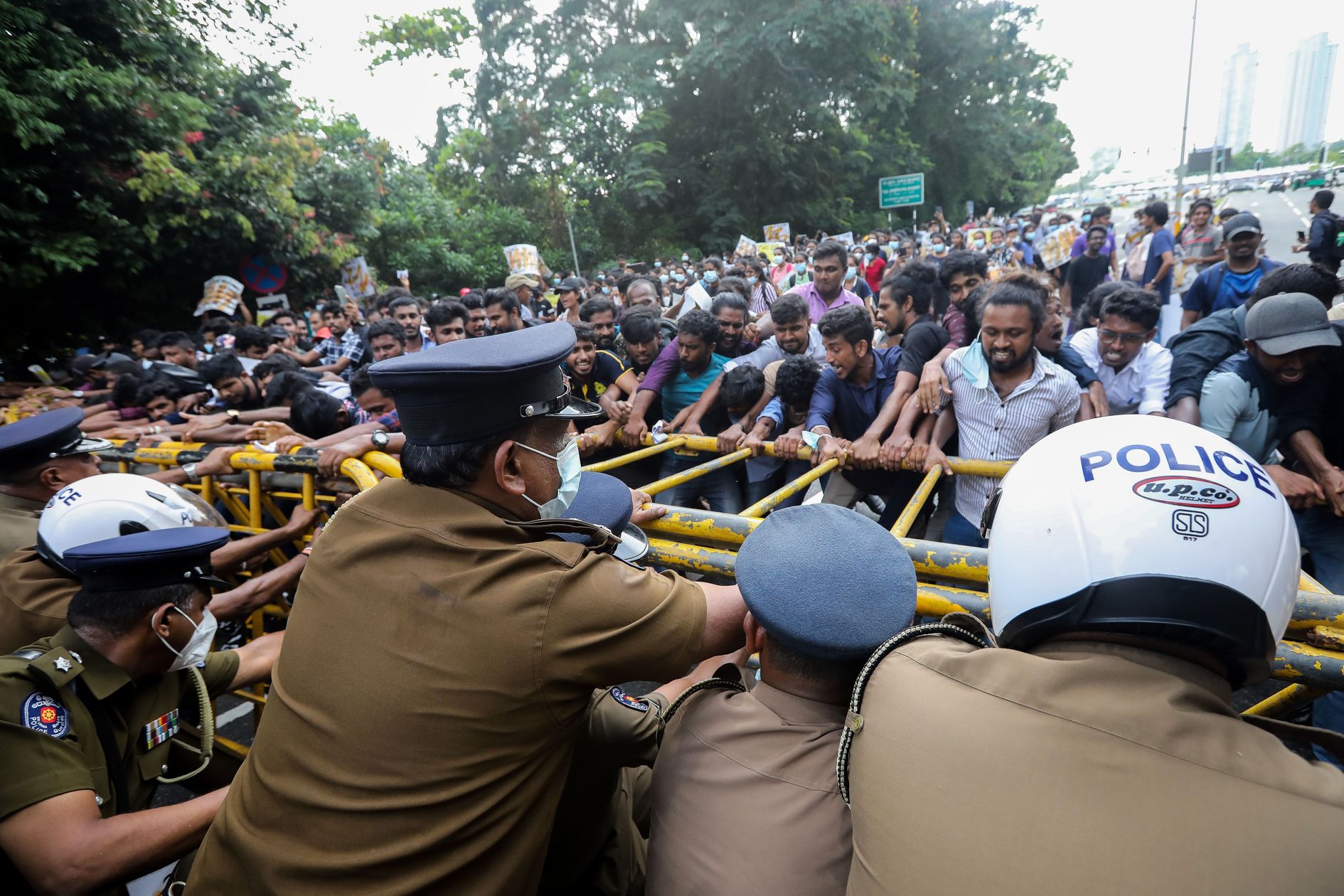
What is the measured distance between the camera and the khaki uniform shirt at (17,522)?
3.01 m

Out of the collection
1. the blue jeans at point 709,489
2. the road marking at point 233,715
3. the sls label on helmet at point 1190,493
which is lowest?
the road marking at point 233,715

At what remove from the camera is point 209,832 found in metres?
1.55

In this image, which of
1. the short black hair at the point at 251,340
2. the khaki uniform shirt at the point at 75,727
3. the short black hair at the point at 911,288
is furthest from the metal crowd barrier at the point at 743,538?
the short black hair at the point at 251,340

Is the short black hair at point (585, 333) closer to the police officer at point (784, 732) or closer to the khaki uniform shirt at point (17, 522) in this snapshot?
the khaki uniform shirt at point (17, 522)

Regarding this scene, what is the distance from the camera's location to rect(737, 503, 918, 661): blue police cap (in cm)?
132

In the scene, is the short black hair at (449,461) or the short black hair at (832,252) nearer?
the short black hair at (449,461)

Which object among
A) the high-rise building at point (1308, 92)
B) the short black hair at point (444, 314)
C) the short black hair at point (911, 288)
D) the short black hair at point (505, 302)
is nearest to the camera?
the short black hair at point (911, 288)

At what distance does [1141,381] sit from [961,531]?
1490 millimetres

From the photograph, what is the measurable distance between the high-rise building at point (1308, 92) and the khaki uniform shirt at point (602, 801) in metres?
149

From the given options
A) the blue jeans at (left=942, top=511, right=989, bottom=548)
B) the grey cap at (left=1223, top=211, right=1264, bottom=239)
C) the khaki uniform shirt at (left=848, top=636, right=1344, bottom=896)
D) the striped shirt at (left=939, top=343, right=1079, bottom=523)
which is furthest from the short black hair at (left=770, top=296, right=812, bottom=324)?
the grey cap at (left=1223, top=211, right=1264, bottom=239)

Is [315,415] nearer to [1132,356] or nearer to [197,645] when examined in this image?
[197,645]

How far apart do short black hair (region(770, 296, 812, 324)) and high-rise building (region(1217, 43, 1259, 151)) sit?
15803 centimetres

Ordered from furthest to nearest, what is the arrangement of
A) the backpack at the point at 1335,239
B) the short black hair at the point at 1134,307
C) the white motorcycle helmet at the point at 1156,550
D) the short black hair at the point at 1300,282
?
the backpack at the point at 1335,239, the short black hair at the point at 1134,307, the short black hair at the point at 1300,282, the white motorcycle helmet at the point at 1156,550

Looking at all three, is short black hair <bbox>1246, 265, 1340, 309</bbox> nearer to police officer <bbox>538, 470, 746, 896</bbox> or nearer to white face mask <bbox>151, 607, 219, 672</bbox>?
police officer <bbox>538, 470, 746, 896</bbox>
